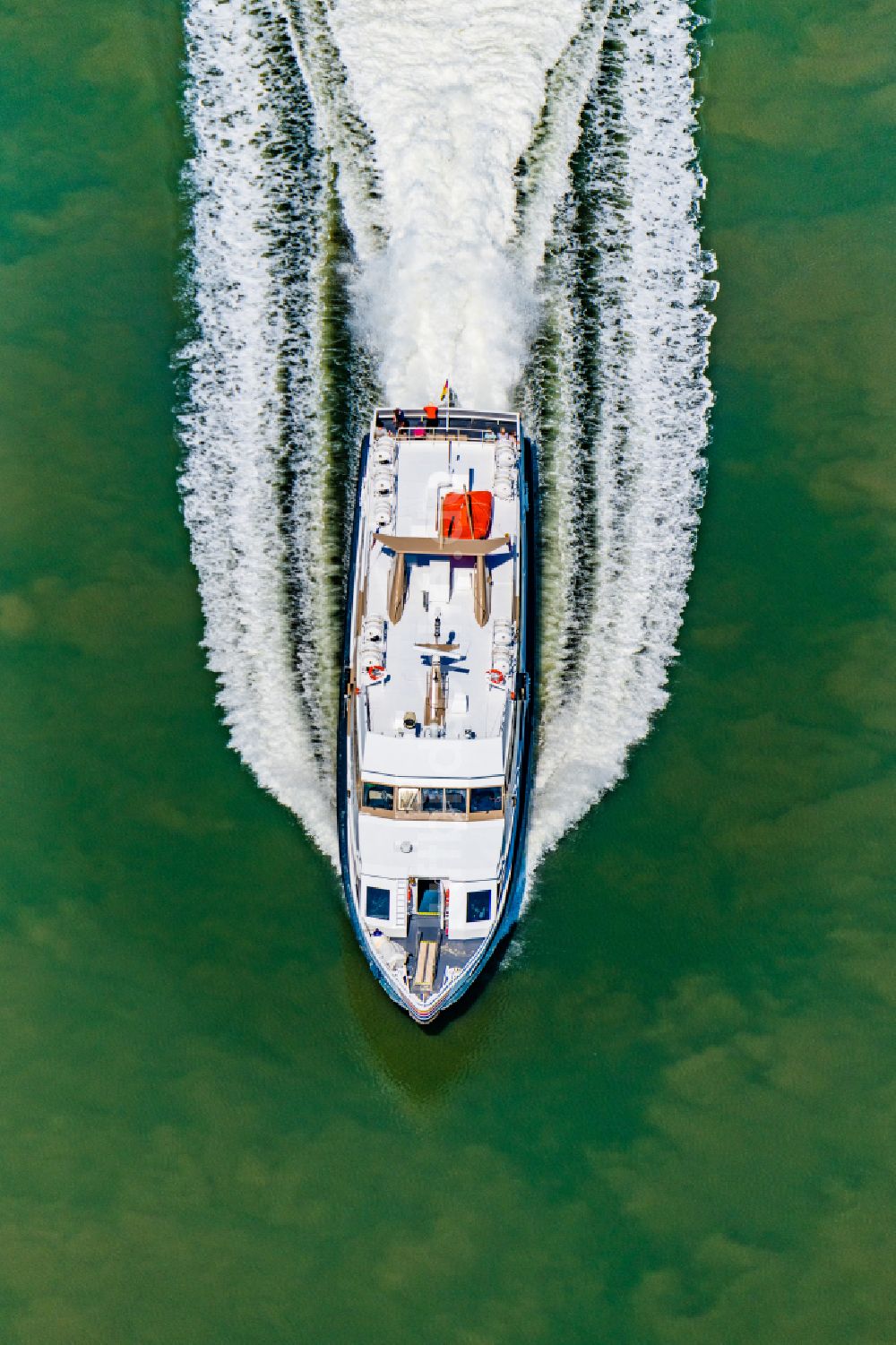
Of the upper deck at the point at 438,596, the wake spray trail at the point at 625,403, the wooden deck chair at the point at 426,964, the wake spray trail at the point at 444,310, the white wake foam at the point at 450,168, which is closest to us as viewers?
the wooden deck chair at the point at 426,964

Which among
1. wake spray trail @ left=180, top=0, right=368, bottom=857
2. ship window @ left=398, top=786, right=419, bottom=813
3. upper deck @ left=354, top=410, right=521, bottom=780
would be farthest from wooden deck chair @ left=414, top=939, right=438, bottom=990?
upper deck @ left=354, top=410, right=521, bottom=780

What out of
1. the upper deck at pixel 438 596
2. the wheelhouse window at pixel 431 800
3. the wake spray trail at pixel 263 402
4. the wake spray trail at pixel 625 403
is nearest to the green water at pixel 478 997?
the wake spray trail at pixel 625 403

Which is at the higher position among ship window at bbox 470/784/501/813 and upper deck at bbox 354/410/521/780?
upper deck at bbox 354/410/521/780

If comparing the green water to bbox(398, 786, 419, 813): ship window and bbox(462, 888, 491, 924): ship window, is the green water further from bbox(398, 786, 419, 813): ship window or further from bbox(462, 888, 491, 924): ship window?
bbox(398, 786, 419, 813): ship window

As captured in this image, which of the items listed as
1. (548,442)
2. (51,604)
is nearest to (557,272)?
(548,442)

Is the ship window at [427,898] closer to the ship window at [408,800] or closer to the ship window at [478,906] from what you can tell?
the ship window at [478,906]

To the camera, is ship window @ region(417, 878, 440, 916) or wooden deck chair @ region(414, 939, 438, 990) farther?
ship window @ region(417, 878, 440, 916)

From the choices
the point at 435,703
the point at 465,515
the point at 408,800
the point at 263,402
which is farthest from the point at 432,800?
the point at 263,402
